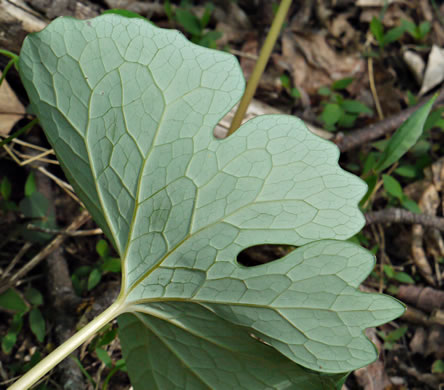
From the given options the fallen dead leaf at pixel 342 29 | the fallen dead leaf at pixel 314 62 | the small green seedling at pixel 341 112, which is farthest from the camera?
the fallen dead leaf at pixel 342 29

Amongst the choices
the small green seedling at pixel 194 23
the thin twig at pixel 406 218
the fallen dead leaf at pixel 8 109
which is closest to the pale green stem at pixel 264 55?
the small green seedling at pixel 194 23

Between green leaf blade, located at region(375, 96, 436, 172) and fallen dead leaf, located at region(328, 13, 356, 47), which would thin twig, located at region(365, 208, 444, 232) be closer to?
green leaf blade, located at region(375, 96, 436, 172)

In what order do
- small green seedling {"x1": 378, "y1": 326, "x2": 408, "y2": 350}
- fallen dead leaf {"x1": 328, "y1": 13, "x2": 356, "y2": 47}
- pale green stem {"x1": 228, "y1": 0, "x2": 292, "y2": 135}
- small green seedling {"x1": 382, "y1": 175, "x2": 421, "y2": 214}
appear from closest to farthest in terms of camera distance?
pale green stem {"x1": 228, "y1": 0, "x2": 292, "y2": 135}, small green seedling {"x1": 378, "y1": 326, "x2": 408, "y2": 350}, small green seedling {"x1": 382, "y1": 175, "x2": 421, "y2": 214}, fallen dead leaf {"x1": 328, "y1": 13, "x2": 356, "y2": 47}

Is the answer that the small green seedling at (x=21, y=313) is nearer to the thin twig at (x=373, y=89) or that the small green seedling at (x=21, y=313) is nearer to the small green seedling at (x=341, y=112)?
the small green seedling at (x=341, y=112)

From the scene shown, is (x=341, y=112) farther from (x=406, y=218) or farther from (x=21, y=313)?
(x=21, y=313)

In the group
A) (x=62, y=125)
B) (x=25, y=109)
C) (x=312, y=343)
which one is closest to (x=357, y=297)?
(x=312, y=343)

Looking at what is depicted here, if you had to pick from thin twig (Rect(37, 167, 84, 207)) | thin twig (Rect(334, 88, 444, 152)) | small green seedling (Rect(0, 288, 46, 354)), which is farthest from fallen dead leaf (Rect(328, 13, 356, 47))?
small green seedling (Rect(0, 288, 46, 354))
